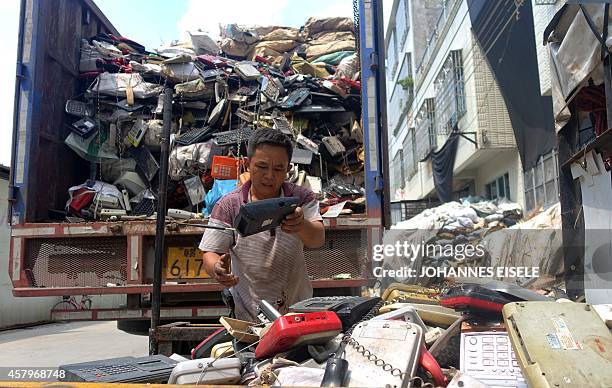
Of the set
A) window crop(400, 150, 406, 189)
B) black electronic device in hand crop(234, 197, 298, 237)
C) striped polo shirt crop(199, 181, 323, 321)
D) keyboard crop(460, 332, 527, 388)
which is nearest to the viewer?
keyboard crop(460, 332, 527, 388)

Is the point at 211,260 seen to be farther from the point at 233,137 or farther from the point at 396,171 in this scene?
the point at 396,171

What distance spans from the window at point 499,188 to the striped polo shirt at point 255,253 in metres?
12.5

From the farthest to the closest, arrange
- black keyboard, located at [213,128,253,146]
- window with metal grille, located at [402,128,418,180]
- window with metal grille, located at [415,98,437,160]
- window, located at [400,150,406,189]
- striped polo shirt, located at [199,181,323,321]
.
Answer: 1. window, located at [400,150,406,189]
2. window with metal grille, located at [402,128,418,180]
3. window with metal grille, located at [415,98,437,160]
4. black keyboard, located at [213,128,253,146]
5. striped polo shirt, located at [199,181,323,321]

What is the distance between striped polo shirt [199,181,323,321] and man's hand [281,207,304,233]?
23cm

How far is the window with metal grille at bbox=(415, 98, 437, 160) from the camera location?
731 inches

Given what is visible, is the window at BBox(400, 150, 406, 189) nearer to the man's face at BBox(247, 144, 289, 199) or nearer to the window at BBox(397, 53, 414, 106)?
the window at BBox(397, 53, 414, 106)

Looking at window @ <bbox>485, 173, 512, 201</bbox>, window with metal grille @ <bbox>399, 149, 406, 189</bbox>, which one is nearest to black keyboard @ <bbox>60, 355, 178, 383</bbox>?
window @ <bbox>485, 173, 512, 201</bbox>

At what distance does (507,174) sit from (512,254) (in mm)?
6424

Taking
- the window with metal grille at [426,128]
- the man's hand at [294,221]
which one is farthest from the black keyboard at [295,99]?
the window with metal grille at [426,128]

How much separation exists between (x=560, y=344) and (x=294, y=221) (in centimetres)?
105

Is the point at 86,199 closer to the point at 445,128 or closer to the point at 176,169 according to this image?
the point at 176,169

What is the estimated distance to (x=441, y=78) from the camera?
54.9 feet

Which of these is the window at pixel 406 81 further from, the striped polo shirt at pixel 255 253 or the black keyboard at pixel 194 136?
the striped polo shirt at pixel 255 253

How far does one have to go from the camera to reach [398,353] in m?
1.14
